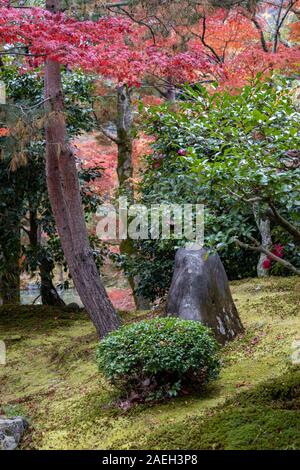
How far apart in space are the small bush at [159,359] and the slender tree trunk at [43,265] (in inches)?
192

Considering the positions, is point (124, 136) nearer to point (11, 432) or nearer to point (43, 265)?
point (43, 265)

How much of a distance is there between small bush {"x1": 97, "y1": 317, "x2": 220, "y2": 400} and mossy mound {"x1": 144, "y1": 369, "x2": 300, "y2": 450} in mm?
419

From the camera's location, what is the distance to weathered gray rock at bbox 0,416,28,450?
→ 13.8 ft

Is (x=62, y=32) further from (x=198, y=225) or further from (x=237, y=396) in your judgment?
(x=237, y=396)

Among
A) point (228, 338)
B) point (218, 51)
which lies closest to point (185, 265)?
point (228, 338)

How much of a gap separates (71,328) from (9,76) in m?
4.45

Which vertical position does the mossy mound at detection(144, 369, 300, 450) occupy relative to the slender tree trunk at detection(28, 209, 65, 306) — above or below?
below

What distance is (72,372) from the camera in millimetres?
6453

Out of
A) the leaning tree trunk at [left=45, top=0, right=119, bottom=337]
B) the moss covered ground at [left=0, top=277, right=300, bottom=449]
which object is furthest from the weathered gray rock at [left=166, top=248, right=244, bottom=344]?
the leaning tree trunk at [left=45, top=0, right=119, bottom=337]

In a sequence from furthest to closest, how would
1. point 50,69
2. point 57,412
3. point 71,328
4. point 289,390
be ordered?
point 71,328 < point 50,69 < point 57,412 < point 289,390

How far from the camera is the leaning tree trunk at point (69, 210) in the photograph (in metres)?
6.50

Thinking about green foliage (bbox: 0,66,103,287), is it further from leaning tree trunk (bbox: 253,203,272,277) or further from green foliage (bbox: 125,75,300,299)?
green foliage (bbox: 125,75,300,299)

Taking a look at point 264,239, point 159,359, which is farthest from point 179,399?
point 264,239

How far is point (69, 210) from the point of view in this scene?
6.65 m
